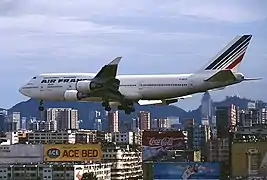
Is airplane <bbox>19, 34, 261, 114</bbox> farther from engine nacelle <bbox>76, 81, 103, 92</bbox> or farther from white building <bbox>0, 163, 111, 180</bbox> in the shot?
white building <bbox>0, 163, 111, 180</bbox>

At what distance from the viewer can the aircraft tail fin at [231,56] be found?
57781 mm

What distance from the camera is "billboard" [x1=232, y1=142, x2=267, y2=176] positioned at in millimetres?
70250

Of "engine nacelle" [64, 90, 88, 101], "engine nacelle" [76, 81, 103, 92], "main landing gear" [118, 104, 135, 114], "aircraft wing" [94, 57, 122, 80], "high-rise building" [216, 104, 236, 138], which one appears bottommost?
"main landing gear" [118, 104, 135, 114]

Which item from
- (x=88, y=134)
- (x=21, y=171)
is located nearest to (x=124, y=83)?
(x=21, y=171)

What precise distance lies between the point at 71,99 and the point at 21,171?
103 ft

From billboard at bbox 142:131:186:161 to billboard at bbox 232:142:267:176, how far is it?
78.9 feet

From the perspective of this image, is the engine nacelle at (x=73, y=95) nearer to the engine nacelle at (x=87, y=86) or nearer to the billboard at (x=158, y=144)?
the engine nacelle at (x=87, y=86)

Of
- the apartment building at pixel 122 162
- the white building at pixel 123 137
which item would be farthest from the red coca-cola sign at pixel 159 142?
the white building at pixel 123 137

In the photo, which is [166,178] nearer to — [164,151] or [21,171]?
[21,171]

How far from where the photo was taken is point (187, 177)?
235 ft

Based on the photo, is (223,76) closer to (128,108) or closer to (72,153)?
(128,108)

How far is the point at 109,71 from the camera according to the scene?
58781 mm

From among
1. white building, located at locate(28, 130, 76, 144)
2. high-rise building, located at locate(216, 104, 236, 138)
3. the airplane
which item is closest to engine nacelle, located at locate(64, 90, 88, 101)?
the airplane

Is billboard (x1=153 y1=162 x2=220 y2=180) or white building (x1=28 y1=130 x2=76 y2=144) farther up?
white building (x1=28 y1=130 x2=76 y2=144)
